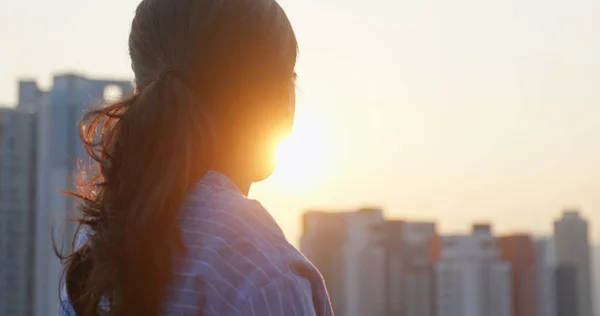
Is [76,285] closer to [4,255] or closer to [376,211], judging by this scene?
[4,255]

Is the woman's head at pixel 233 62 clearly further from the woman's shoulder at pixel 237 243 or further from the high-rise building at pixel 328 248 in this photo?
the high-rise building at pixel 328 248

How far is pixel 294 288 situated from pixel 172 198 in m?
0.13

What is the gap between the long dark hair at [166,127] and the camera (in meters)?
0.98

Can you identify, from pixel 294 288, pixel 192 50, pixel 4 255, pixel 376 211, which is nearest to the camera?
pixel 294 288

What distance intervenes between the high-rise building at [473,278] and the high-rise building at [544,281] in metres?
2.65

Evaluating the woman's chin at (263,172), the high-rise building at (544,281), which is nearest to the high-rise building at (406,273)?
the high-rise building at (544,281)

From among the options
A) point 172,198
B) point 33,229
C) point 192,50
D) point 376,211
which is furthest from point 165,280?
point 376,211

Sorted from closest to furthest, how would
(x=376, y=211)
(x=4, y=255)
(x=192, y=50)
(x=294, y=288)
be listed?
(x=294, y=288), (x=192, y=50), (x=4, y=255), (x=376, y=211)

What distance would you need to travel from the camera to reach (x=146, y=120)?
40.2 inches

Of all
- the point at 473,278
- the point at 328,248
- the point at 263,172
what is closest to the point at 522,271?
the point at 473,278

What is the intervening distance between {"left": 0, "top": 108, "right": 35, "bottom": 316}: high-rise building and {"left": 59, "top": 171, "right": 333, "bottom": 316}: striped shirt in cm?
2210

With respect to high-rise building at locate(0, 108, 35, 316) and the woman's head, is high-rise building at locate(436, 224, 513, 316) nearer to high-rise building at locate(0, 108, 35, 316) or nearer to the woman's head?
high-rise building at locate(0, 108, 35, 316)

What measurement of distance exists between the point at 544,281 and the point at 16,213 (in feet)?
93.1

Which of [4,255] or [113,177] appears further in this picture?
[4,255]
